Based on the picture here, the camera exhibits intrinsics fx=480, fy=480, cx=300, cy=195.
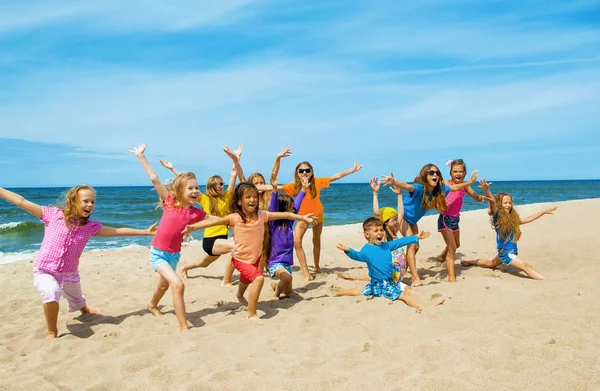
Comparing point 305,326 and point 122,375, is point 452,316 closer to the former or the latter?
point 305,326

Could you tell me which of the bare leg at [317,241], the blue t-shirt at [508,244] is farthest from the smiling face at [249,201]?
the blue t-shirt at [508,244]

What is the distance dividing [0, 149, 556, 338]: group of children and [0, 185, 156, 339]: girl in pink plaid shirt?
11 millimetres

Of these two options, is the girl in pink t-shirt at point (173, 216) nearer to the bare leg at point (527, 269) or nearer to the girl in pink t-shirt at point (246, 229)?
the girl in pink t-shirt at point (246, 229)

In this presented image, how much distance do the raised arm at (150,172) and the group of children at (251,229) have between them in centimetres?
1

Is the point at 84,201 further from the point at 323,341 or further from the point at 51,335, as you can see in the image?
the point at 323,341

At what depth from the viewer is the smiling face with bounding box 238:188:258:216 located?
19.2 feet

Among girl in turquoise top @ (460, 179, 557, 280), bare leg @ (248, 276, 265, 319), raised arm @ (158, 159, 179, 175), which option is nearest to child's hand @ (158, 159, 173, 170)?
raised arm @ (158, 159, 179, 175)

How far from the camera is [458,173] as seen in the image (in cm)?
801

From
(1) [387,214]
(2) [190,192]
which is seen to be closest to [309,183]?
(1) [387,214]

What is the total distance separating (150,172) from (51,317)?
77.1 inches

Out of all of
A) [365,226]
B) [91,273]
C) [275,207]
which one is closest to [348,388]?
[365,226]

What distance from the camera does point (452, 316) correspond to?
5.25 meters

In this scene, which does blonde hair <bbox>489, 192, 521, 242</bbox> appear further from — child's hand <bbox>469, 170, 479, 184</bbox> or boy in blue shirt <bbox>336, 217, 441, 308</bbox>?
boy in blue shirt <bbox>336, 217, 441, 308</bbox>

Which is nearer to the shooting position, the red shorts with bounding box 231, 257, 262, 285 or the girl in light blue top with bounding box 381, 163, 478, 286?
the red shorts with bounding box 231, 257, 262, 285
